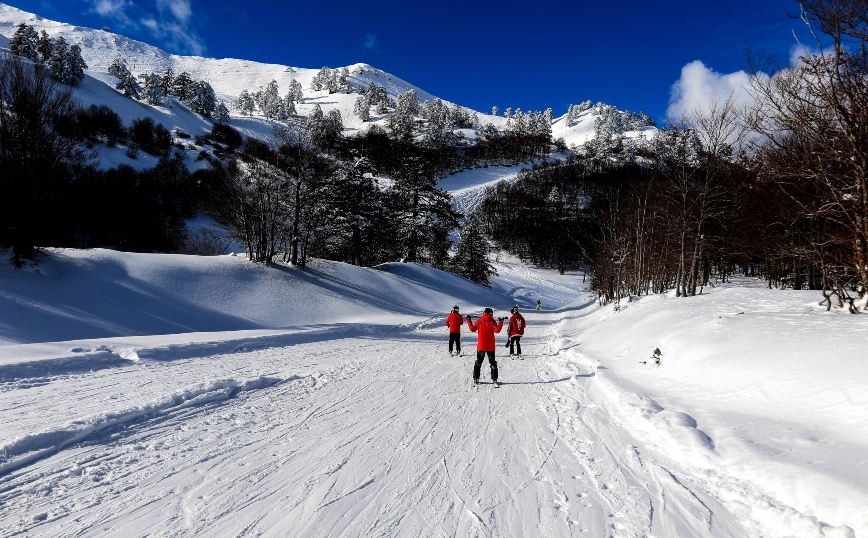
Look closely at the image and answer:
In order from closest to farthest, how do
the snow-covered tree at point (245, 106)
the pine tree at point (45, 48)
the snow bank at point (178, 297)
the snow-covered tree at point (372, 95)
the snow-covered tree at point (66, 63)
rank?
the snow bank at point (178, 297)
the snow-covered tree at point (66, 63)
the pine tree at point (45, 48)
the snow-covered tree at point (245, 106)
the snow-covered tree at point (372, 95)

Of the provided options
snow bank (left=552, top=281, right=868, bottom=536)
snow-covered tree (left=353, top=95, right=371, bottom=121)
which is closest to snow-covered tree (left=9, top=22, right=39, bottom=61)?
snow-covered tree (left=353, top=95, right=371, bottom=121)

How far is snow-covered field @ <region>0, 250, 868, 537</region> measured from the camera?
137 inches

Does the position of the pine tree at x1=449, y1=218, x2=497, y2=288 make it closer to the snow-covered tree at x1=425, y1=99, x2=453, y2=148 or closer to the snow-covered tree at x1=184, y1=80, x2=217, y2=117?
the snow-covered tree at x1=425, y1=99, x2=453, y2=148

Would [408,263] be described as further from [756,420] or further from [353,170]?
[756,420]

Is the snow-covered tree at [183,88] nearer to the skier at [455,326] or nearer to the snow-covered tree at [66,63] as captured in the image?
the snow-covered tree at [66,63]

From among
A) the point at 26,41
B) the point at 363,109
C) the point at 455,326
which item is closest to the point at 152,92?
the point at 26,41

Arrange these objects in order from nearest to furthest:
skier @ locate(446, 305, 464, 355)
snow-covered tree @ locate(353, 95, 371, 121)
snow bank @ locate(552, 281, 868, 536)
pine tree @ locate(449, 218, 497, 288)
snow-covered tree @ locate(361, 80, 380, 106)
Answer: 1. snow bank @ locate(552, 281, 868, 536)
2. skier @ locate(446, 305, 464, 355)
3. pine tree @ locate(449, 218, 497, 288)
4. snow-covered tree @ locate(353, 95, 371, 121)
5. snow-covered tree @ locate(361, 80, 380, 106)

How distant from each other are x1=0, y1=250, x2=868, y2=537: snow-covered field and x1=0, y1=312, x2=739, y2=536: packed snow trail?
29 mm

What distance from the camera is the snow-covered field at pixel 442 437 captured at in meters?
3.49

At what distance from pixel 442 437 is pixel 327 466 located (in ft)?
5.65

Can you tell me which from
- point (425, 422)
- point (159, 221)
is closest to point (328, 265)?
point (425, 422)

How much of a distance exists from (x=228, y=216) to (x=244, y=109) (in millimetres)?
140347

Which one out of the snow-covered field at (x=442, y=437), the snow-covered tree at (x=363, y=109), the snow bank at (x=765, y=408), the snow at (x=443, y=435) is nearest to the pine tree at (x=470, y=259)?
the snow at (x=443, y=435)

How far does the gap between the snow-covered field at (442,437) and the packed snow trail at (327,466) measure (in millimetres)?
29
